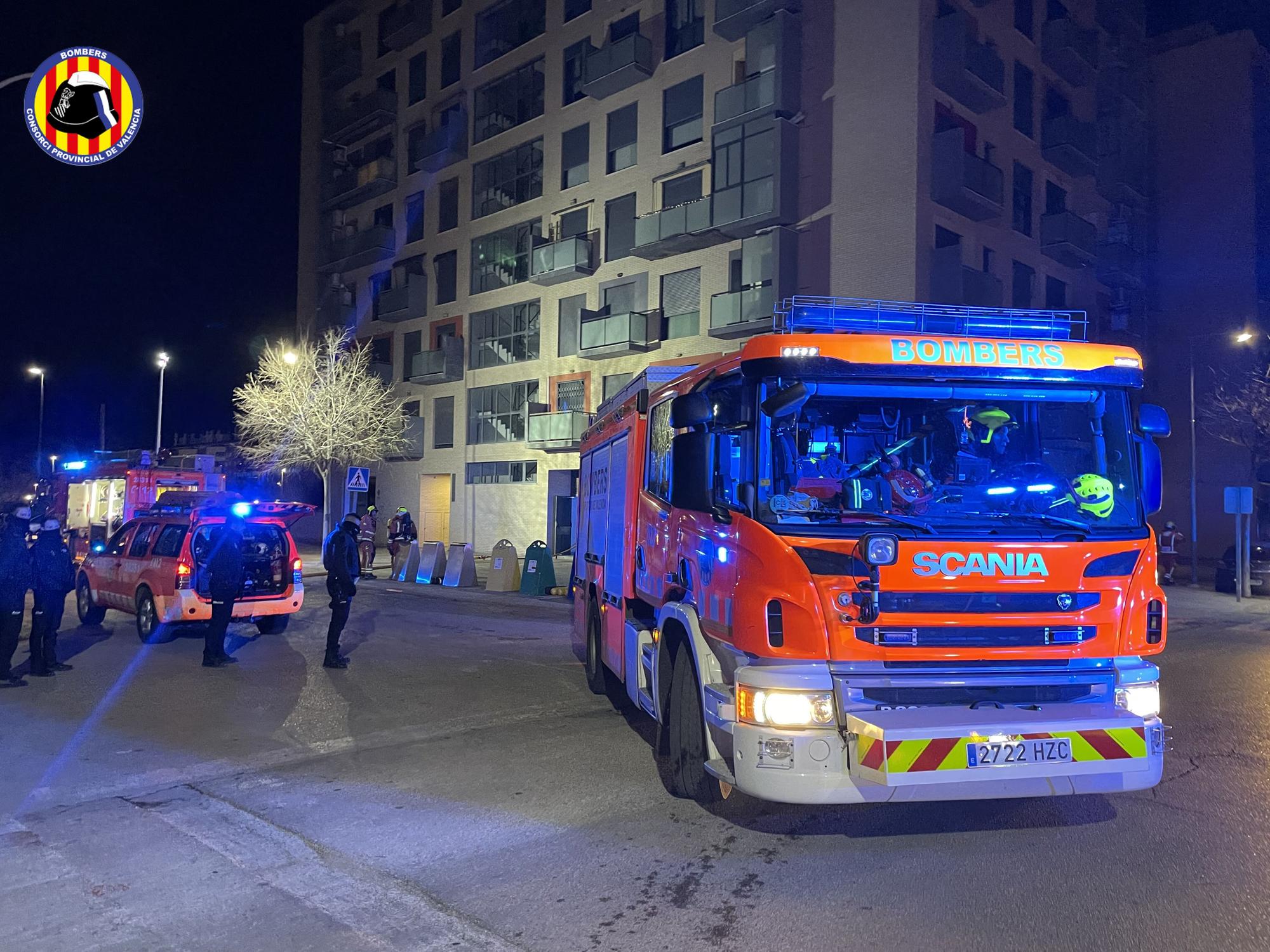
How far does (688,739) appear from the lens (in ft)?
17.7

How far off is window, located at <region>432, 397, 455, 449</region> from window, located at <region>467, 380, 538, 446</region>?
1.32 m

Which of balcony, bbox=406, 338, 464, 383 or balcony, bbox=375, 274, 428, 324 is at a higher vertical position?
balcony, bbox=375, 274, 428, 324

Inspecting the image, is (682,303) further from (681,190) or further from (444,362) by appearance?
(444,362)

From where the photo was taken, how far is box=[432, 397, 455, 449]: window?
37.4 meters

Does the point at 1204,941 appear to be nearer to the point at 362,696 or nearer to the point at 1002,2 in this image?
the point at 362,696

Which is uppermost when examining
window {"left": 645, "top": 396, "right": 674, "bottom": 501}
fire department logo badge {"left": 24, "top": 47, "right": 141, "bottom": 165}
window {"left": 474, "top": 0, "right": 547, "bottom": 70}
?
window {"left": 474, "top": 0, "right": 547, "bottom": 70}

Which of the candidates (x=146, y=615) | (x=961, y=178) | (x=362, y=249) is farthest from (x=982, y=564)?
(x=362, y=249)

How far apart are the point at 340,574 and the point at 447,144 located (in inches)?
1204

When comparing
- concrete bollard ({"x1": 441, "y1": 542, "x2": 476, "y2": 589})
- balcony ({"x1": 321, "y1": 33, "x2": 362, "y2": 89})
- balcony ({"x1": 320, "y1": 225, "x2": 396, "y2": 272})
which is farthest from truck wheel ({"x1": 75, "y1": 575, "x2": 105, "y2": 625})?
balcony ({"x1": 321, "y1": 33, "x2": 362, "y2": 89})

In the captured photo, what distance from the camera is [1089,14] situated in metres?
33.0

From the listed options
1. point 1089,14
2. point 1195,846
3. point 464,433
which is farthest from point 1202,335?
point 1195,846

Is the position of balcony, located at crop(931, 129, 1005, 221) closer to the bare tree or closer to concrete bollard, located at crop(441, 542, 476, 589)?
concrete bollard, located at crop(441, 542, 476, 589)

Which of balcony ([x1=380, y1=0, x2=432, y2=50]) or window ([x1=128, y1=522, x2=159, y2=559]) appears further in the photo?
balcony ([x1=380, y1=0, x2=432, y2=50])

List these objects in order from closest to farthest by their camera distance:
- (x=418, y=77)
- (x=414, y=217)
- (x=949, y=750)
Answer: (x=949, y=750) → (x=414, y=217) → (x=418, y=77)
